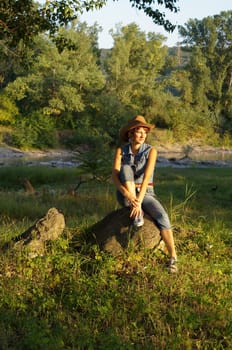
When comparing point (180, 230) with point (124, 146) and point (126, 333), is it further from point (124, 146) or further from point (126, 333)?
point (126, 333)

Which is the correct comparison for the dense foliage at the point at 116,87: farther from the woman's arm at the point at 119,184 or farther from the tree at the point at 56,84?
the woman's arm at the point at 119,184

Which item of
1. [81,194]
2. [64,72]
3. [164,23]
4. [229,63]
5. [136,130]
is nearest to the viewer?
[136,130]

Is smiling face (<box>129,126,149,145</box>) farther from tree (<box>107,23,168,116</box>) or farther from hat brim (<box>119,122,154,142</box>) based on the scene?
tree (<box>107,23,168,116</box>)

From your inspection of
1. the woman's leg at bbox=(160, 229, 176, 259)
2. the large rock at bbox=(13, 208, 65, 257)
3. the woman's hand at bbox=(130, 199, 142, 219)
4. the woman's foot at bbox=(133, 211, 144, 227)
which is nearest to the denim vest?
the woman's hand at bbox=(130, 199, 142, 219)

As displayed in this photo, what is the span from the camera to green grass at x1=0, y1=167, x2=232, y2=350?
3928 millimetres

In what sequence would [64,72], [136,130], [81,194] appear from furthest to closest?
1. [64,72]
2. [81,194]
3. [136,130]

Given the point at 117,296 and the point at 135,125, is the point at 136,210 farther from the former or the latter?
the point at 117,296

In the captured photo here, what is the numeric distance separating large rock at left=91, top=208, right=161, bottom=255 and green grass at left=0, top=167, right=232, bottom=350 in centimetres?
13

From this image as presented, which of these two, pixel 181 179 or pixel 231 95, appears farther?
pixel 231 95

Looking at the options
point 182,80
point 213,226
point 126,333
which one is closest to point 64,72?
point 182,80

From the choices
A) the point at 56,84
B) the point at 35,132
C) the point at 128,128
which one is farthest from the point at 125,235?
the point at 56,84

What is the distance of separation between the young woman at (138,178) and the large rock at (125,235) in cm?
12

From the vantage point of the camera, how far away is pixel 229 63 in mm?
64812

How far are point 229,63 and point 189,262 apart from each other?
6363 centimetres
